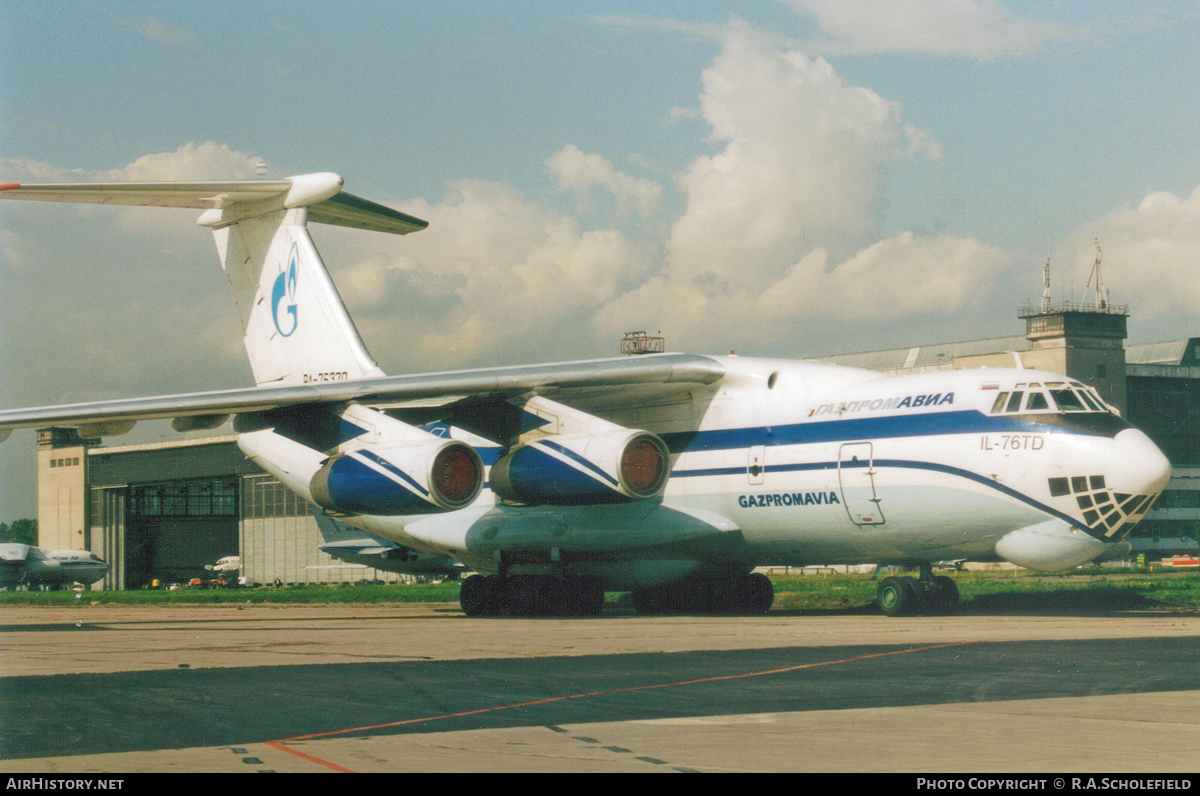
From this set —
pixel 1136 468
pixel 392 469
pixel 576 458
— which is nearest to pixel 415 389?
pixel 392 469

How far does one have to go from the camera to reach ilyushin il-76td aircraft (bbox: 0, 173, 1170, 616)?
1630cm

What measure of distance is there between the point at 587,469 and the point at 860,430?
12.2ft

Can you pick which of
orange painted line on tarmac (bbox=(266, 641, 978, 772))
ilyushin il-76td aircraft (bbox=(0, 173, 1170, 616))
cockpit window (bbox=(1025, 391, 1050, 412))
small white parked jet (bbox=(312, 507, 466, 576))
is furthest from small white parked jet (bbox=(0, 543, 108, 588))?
orange painted line on tarmac (bbox=(266, 641, 978, 772))

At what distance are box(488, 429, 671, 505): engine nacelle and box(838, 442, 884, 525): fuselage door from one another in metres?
2.53

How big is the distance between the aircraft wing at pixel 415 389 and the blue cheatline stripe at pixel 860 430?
919mm

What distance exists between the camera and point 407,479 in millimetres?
17938

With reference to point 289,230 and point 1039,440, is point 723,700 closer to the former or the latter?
point 1039,440

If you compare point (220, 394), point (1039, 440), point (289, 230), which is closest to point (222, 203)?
point (289, 230)

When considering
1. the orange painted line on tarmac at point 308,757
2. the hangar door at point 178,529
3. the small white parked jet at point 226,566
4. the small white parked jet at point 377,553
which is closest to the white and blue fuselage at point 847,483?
the small white parked jet at point 377,553

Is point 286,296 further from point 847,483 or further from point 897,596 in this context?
point 897,596

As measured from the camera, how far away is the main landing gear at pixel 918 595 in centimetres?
1783

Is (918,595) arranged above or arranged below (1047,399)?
below

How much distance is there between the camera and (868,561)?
61.4 feet

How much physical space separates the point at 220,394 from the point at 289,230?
457cm
